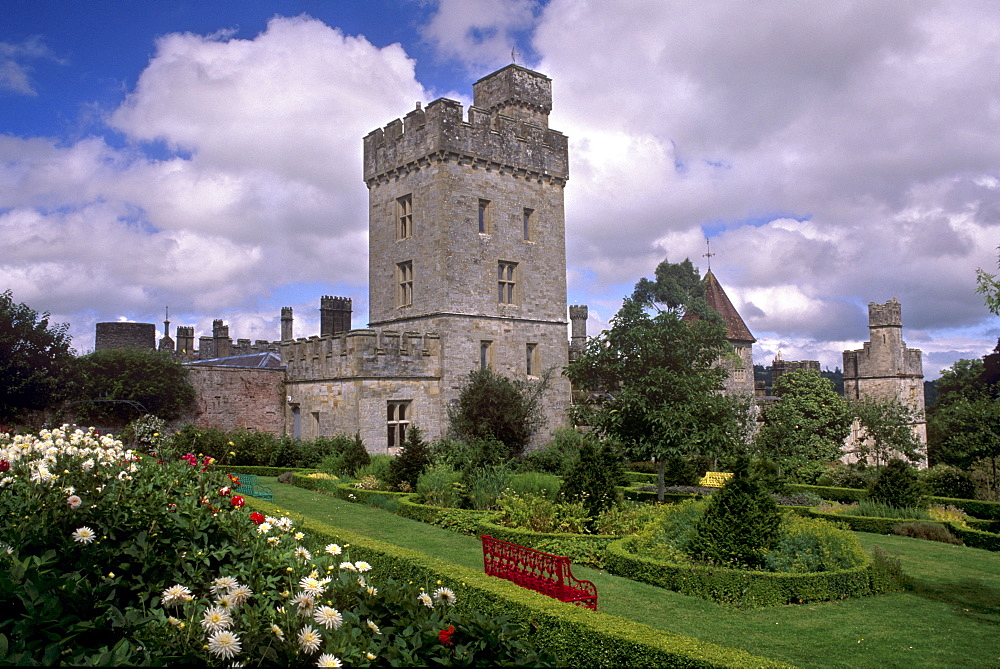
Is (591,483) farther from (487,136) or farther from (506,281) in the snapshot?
(487,136)

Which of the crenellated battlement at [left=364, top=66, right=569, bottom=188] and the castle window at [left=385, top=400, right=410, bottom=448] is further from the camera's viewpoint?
the crenellated battlement at [left=364, top=66, right=569, bottom=188]

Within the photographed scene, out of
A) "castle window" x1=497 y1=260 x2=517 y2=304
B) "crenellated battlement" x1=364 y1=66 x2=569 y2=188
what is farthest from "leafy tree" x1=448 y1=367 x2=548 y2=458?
"crenellated battlement" x1=364 y1=66 x2=569 y2=188

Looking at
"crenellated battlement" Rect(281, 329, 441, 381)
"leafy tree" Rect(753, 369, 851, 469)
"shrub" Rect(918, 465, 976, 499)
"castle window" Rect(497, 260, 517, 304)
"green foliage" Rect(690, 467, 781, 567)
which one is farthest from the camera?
"castle window" Rect(497, 260, 517, 304)

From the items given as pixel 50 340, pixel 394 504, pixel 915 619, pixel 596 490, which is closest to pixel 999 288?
pixel 915 619

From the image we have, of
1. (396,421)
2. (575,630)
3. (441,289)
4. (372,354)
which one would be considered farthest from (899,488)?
(372,354)

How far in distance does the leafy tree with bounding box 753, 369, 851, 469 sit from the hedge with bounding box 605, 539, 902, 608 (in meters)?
14.6

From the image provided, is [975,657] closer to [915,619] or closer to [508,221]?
[915,619]

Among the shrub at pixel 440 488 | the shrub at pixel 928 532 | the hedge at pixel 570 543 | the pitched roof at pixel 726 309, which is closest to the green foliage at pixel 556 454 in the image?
the shrub at pixel 440 488

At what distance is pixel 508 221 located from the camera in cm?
2745

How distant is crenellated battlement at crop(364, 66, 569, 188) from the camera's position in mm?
25797

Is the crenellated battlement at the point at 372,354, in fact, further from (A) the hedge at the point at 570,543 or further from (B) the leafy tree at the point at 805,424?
(B) the leafy tree at the point at 805,424

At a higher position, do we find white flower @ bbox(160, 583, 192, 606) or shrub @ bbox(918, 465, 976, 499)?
white flower @ bbox(160, 583, 192, 606)

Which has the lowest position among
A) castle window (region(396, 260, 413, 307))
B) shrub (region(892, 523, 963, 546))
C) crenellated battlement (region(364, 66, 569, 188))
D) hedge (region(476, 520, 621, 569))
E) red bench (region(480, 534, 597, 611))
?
shrub (region(892, 523, 963, 546))

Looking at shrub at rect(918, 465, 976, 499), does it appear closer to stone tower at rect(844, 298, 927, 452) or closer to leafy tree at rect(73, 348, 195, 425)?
stone tower at rect(844, 298, 927, 452)
